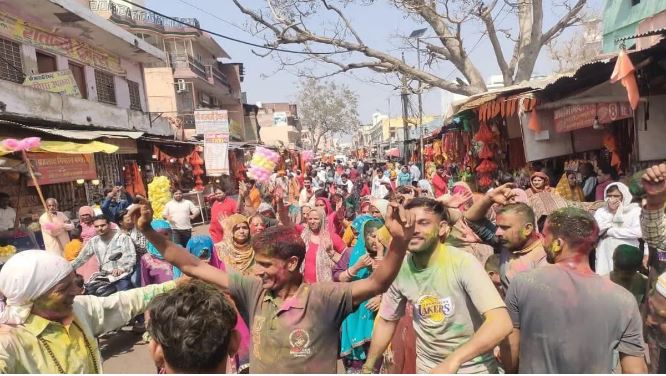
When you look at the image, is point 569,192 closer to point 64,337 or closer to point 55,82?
point 64,337

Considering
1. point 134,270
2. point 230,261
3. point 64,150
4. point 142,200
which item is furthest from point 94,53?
point 142,200

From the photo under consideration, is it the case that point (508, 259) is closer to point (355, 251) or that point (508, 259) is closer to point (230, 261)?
point (355, 251)

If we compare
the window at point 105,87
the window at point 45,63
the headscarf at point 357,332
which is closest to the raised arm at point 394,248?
the headscarf at point 357,332

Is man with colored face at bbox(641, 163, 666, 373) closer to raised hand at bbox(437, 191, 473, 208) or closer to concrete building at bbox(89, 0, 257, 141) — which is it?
raised hand at bbox(437, 191, 473, 208)

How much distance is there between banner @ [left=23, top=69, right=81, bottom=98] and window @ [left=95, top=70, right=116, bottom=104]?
243 centimetres

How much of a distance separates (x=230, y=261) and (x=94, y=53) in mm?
13109

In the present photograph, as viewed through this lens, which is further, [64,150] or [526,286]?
[64,150]

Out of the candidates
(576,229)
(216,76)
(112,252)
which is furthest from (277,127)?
(576,229)

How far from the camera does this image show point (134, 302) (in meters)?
2.67

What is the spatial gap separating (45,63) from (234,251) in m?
11.4

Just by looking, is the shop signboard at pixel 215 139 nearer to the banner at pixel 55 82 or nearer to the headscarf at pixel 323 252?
the banner at pixel 55 82

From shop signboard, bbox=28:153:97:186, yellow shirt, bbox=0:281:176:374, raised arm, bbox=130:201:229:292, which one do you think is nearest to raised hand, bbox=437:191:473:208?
raised arm, bbox=130:201:229:292

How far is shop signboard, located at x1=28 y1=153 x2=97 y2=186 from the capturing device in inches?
379

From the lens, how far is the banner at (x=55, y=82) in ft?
38.2
